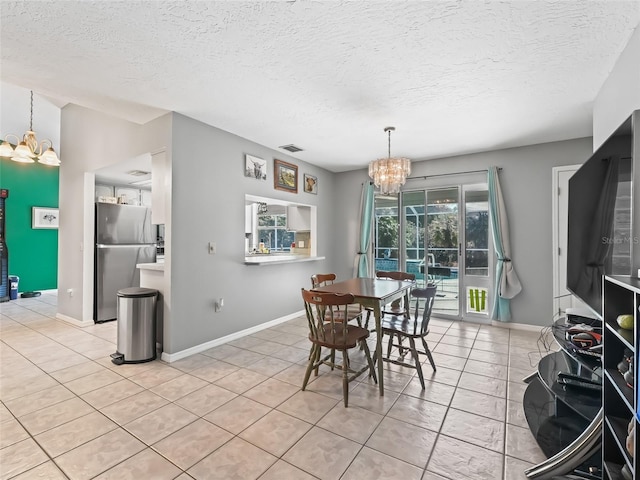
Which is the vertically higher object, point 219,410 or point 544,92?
point 544,92

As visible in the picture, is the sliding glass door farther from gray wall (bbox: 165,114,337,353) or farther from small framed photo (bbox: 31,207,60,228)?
small framed photo (bbox: 31,207,60,228)

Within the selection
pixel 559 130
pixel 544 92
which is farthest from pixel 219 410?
pixel 559 130

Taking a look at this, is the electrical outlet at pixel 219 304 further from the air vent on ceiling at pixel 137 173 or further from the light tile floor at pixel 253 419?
the air vent on ceiling at pixel 137 173

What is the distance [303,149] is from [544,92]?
9.44ft

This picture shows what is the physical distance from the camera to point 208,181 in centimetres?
349

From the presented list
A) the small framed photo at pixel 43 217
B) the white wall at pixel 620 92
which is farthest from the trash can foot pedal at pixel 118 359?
the small framed photo at pixel 43 217

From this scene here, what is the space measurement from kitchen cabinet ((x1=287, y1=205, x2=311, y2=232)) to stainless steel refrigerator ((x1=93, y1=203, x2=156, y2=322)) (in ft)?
7.98

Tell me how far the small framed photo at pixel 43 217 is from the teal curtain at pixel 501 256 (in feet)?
28.7

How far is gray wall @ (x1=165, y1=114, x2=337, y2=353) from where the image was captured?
3.18 meters

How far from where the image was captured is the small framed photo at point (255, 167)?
4.00 meters

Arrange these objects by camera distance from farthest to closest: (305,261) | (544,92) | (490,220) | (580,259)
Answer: (305,261) → (490,220) → (544,92) → (580,259)

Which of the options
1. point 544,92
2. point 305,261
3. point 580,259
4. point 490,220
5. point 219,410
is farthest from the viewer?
point 305,261

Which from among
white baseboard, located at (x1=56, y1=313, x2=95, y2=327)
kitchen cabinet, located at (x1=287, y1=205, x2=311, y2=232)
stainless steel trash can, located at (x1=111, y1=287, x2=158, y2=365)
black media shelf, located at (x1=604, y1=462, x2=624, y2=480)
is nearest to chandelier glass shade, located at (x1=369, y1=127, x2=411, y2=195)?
kitchen cabinet, located at (x1=287, y1=205, x2=311, y2=232)

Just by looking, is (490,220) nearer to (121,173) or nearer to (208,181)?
(208,181)
